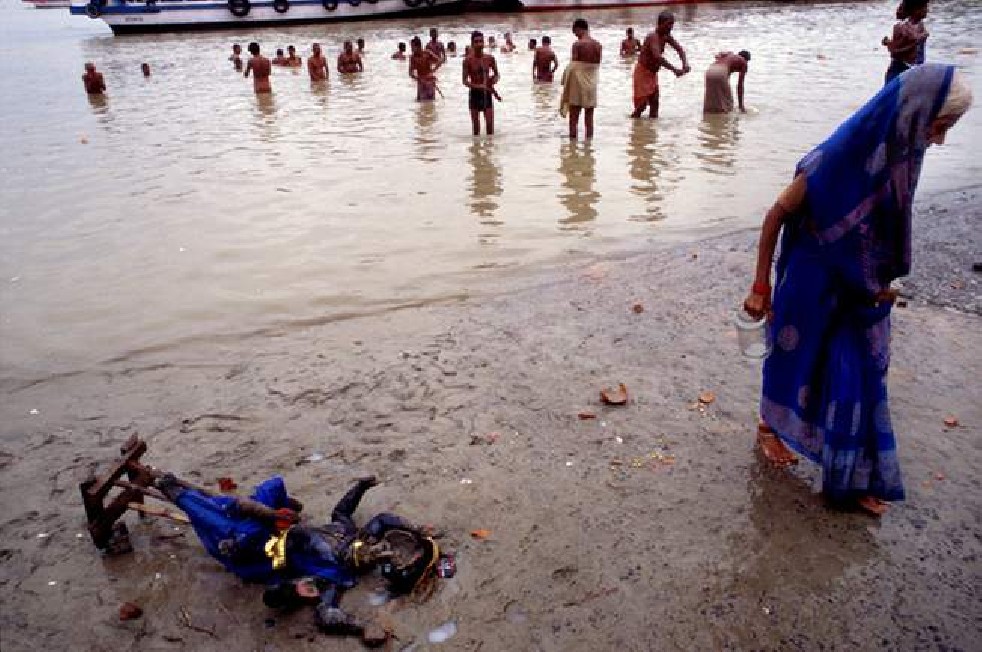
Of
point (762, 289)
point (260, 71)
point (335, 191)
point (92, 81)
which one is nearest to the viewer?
point (762, 289)

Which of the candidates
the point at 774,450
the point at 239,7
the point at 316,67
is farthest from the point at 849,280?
the point at 239,7

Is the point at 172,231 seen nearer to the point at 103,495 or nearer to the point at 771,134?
the point at 103,495

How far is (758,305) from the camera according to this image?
9.11ft

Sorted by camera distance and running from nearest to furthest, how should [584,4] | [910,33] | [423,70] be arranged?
1. [910,33]
2. [423,70]
3. [584,4]

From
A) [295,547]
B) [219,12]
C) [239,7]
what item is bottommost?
[295,547]

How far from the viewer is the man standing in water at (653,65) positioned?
10164 mm

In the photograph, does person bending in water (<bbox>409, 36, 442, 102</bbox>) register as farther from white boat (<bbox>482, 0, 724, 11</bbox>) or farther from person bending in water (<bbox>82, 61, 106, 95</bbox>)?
white boat (<bbox>482, 0, 724, 11</bbox>)

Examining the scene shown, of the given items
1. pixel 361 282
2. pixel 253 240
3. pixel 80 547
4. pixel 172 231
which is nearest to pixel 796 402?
pixel 80 547

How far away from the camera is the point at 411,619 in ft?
8.06

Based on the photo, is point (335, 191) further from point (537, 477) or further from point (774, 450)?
point (774, 450)

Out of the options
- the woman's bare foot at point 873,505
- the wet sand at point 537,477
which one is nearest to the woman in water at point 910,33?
the wet sand at point 537,477

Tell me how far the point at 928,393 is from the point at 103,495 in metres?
3.83

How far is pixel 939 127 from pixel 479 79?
8.39 meters

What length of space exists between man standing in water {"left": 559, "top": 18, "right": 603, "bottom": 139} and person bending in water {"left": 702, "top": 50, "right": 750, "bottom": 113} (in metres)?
2.53
